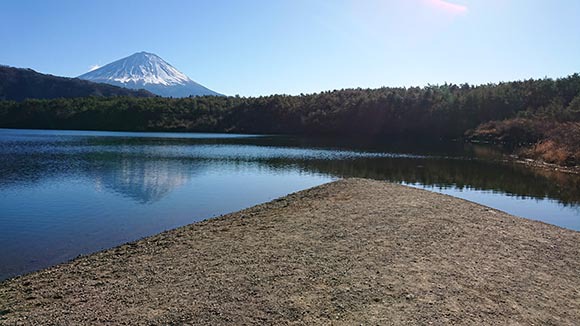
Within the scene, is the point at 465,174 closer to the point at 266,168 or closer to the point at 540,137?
the point at 266,168

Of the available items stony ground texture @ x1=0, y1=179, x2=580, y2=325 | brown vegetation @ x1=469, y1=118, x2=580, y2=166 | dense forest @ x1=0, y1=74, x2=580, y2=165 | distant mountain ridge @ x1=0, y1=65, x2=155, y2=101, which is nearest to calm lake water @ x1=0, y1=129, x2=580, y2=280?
stony ground texture @ x1=0, y1=179, x2=580, y2=325

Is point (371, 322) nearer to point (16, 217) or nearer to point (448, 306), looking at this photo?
point (448, 306)

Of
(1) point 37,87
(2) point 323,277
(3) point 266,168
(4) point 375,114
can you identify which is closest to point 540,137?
(3) point 266,168

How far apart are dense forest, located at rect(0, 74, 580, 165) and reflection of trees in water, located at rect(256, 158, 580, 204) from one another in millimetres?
7217

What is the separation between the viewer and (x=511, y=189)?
23.1 meters

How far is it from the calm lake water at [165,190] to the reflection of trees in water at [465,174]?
0.07 metres

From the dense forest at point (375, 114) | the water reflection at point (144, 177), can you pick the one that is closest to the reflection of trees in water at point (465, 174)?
the dense forest at point (375, 114)

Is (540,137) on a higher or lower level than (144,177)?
higher

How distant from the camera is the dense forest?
181 feet

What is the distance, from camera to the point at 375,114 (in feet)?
300

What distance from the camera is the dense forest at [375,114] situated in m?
55.3

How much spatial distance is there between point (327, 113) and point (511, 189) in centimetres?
7545

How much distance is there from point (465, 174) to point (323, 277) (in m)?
24.9

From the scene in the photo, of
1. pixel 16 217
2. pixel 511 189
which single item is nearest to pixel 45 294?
pixel 16 217
